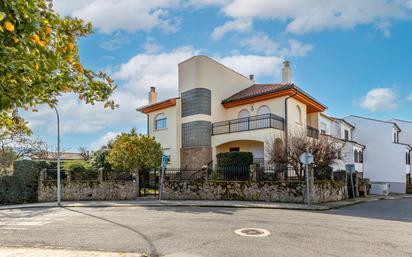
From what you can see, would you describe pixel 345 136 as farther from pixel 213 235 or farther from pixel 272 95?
pixel 213 235

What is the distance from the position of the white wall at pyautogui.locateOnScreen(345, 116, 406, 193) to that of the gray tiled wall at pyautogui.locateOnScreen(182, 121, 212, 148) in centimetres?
2264

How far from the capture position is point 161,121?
83.3 feet

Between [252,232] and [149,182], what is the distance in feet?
40.1

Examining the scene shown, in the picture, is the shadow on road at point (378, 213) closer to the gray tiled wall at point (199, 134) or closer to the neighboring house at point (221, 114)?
the neighboring house at point (221, 114)

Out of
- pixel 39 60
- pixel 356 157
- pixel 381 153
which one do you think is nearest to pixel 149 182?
pixel 39 60

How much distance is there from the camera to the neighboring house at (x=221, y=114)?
66.9 feet

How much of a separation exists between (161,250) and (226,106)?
1790cm

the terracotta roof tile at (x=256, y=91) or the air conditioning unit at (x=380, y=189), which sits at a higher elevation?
the terracotta roof tile at (x=256, y=91)

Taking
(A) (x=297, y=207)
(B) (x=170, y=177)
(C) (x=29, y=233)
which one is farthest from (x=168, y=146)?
Answer: (C) (x=29, y=233)

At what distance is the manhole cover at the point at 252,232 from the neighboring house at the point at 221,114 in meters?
11.1

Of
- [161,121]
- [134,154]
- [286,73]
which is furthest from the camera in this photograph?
[161,121]

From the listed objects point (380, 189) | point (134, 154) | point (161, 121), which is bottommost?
point (380, 189)

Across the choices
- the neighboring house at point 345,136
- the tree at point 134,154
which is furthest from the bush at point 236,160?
the neighboring house at point 345,136

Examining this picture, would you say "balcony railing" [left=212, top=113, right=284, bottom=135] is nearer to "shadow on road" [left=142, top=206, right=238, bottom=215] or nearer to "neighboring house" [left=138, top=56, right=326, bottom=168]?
"neighboring house" [left=138, top=56, right=326, bottom=168]
